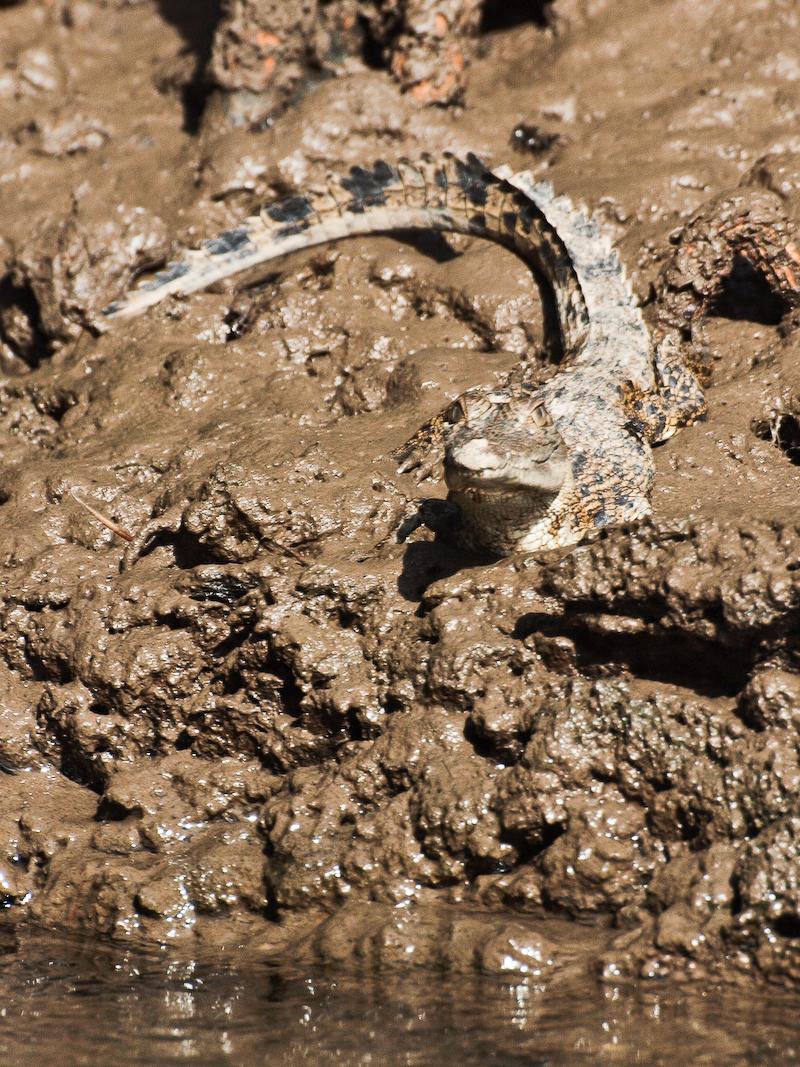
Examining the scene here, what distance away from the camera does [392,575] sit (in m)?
4.87

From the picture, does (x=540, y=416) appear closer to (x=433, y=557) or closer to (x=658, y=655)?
(x=433, y=557)

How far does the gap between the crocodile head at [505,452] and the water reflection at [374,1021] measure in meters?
1.86

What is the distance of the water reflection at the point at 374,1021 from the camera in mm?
3400

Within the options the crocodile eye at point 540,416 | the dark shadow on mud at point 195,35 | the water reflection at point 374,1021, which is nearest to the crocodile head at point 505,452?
the crocodile eye at point 540,416

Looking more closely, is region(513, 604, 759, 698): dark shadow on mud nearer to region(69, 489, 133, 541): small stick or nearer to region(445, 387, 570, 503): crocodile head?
region(445, 387, 570, 503): crocodile head

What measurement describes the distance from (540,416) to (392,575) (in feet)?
3.15

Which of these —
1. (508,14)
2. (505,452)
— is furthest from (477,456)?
(508,14)

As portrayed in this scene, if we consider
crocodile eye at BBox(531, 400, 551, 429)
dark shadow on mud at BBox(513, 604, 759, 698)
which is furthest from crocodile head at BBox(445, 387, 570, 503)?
dark shadow on mud at BBox(513, 604, 759, 698)

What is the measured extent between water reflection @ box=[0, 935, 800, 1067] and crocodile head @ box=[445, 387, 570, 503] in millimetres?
1859

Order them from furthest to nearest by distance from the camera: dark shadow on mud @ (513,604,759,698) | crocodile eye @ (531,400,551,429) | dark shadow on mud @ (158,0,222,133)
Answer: dark shadow on mud @ (158,0,222,133) → crocodile eye @ (531,400,551,429) → dark shadow on mud @ (513,604,759,698)

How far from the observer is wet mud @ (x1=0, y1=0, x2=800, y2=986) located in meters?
4.02

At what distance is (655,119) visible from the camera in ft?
24.7

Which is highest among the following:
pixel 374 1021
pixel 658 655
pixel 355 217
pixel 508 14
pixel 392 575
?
pixel 508 14

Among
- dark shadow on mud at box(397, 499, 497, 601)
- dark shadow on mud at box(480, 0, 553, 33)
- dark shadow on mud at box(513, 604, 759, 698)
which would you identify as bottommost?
dark shadow on mud at box(513, 604, 759, 698)
